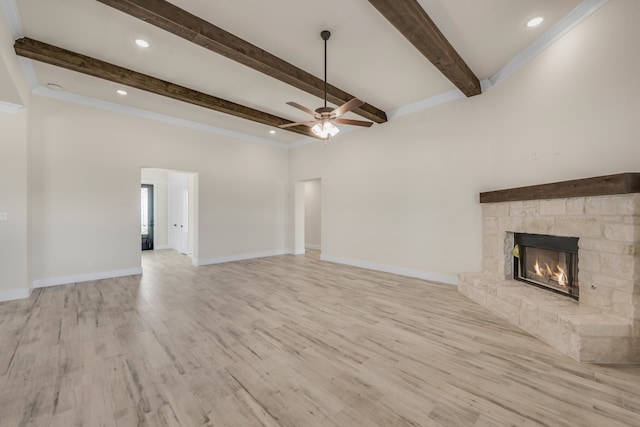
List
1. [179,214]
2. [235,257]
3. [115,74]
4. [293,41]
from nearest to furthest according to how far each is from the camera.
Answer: [293,41] < [115,74] < [235,257] < [179,214]

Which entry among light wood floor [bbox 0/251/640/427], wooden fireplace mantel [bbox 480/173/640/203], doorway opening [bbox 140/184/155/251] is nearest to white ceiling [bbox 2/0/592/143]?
wooden fireplace mantel [bbox 480/173/640/203]

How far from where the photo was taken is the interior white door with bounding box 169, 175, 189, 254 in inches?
309

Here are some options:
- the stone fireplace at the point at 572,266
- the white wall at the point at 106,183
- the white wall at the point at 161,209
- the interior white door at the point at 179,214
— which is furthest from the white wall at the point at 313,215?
the stone fireplace at the point at 572,266

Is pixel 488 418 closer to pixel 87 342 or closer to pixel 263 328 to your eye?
pixel 263 328

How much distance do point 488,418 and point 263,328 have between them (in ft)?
6.91

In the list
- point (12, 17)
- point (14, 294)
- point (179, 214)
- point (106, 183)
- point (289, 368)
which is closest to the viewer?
point (289, 368)

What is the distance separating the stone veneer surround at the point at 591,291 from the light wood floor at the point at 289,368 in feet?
0.56

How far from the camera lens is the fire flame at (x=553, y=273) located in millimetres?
3021

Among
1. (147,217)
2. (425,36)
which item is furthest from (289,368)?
(147,217)

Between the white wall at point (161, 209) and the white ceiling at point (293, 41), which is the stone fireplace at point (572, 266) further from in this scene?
the white wall at point (161, 209)

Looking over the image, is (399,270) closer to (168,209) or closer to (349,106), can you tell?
(349,106)

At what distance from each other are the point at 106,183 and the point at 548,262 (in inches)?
281

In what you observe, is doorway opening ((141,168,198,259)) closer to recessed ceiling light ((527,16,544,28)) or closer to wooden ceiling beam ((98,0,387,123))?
wooden ceiling beam ((98,0,387,123))

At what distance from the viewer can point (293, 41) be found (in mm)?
3164
